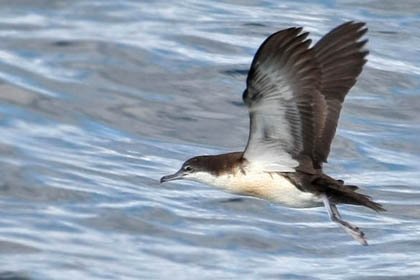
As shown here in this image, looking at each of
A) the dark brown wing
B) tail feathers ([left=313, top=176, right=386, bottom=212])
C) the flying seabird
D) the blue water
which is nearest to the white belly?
the flying seabird

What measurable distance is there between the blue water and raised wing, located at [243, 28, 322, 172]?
2387 millimetres

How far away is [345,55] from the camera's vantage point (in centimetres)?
941

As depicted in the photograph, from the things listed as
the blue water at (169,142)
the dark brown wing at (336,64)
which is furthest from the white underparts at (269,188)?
the blue water at (169,142)

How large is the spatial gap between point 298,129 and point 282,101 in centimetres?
29

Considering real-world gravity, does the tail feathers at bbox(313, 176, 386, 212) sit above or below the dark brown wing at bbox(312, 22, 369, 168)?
below

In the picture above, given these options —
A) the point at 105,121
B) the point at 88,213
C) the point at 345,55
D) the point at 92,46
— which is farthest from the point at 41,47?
the point at 345,55

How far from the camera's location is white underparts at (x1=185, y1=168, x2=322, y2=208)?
9.54 m

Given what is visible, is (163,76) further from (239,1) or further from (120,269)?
(120,269)

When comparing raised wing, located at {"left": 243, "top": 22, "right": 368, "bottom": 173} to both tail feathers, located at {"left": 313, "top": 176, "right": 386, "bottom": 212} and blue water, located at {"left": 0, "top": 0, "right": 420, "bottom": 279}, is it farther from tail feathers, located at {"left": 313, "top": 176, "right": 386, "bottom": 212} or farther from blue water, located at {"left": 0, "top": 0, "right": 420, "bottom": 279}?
blue water, located at {"left": 0, "top": 0, "right": 420, "bottom": 279}

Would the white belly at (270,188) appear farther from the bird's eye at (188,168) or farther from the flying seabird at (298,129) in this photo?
the bird's eye at (188,168)

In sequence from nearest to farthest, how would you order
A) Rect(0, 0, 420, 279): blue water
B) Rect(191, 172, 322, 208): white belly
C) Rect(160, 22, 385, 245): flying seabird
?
Rect(160, 22, 385, 245): flying seabird → Rect(191, 172, 322, 208): white belly → Rect(0, 0, 420, 279): blue water

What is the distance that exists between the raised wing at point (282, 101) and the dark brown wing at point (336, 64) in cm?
14

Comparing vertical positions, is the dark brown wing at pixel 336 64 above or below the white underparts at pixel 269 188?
above

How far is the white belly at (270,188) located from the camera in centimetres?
A: 954
